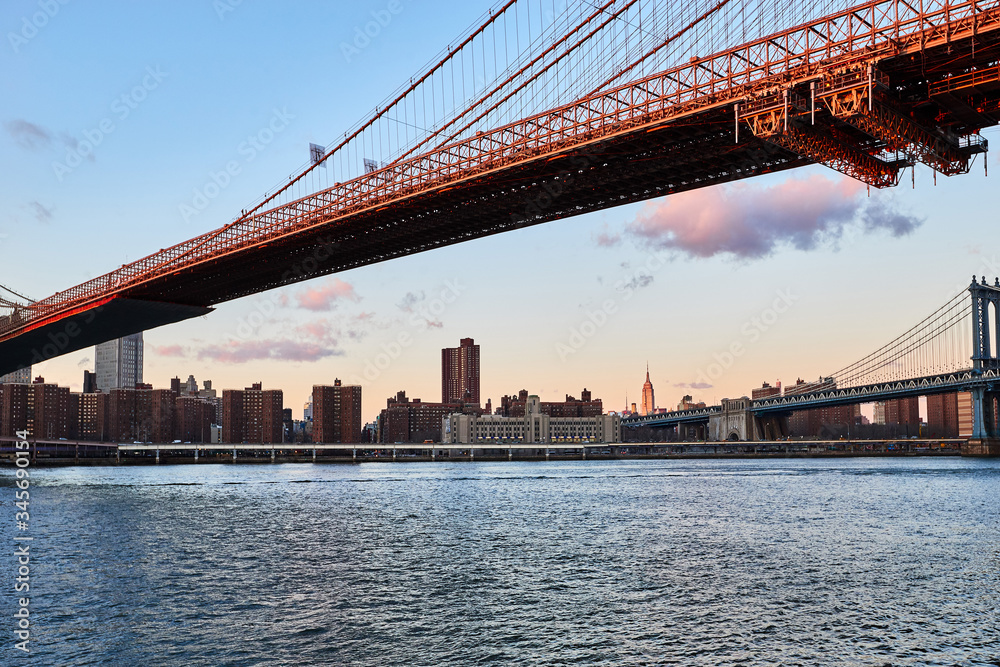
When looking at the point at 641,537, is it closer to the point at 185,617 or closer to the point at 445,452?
the point at 185,617

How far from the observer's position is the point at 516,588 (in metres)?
19.6

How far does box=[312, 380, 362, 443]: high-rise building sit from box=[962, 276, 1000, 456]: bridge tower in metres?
126

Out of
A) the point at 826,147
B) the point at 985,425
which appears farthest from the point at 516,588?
the point at 985,425

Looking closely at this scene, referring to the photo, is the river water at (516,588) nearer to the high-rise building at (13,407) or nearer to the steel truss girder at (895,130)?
the steel truss girder at (895,130)

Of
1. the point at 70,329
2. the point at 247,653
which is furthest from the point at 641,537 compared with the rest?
the point at 70,329

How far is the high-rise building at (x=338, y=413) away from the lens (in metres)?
197

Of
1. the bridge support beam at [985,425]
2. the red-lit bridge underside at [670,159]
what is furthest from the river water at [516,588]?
the bridge support beam at [985,425]

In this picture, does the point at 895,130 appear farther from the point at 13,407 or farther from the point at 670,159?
the point at 13,407

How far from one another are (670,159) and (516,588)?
16.3 m

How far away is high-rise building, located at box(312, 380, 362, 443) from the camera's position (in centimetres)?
19738

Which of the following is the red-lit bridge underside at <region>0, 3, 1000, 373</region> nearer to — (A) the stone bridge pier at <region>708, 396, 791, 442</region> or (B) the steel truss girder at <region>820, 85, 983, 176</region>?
(B) the steel truss girder at <region>820, 85, 983, 176</region>

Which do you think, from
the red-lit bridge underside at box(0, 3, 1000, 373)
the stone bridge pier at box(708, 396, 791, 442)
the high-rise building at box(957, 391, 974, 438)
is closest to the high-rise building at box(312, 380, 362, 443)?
the stone bridge pier at box(708, 396, 791, 442)

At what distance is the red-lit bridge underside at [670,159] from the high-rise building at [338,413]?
14650 cm

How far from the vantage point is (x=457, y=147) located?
106ft
